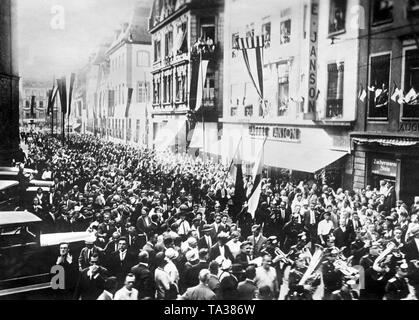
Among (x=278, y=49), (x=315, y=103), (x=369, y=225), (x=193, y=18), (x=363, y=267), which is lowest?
(x=363, y=267)

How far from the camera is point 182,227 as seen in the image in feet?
21.7

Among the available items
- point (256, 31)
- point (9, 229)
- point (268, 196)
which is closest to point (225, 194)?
point (268, 196)

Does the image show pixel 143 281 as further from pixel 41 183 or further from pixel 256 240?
pixel 41 183

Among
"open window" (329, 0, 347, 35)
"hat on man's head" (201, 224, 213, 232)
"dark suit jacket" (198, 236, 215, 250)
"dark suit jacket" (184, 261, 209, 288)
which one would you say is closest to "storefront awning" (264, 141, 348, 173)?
"hat on man's head" (201, 224, 213, 232)

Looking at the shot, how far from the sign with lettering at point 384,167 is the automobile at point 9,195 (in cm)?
594

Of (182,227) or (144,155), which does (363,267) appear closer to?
(182,227)

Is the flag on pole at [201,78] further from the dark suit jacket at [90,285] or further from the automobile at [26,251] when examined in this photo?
the dark suit jacket at [90,285]

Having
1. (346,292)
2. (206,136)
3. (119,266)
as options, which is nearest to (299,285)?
(346,292)

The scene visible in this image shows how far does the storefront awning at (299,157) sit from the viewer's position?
7543mm

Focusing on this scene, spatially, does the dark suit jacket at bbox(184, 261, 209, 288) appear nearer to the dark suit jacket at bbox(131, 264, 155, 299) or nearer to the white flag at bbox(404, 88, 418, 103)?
the dark suit jacket at bbox(131, 264, 155, 299)

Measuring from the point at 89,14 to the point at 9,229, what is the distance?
3.46 metres

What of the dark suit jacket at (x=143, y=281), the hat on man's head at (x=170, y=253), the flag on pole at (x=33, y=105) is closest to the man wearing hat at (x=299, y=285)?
the hat on man's head at (x=170, y=253)

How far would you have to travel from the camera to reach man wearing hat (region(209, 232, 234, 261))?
6233 mm

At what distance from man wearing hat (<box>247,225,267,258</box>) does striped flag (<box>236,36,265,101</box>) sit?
8.64 ft
